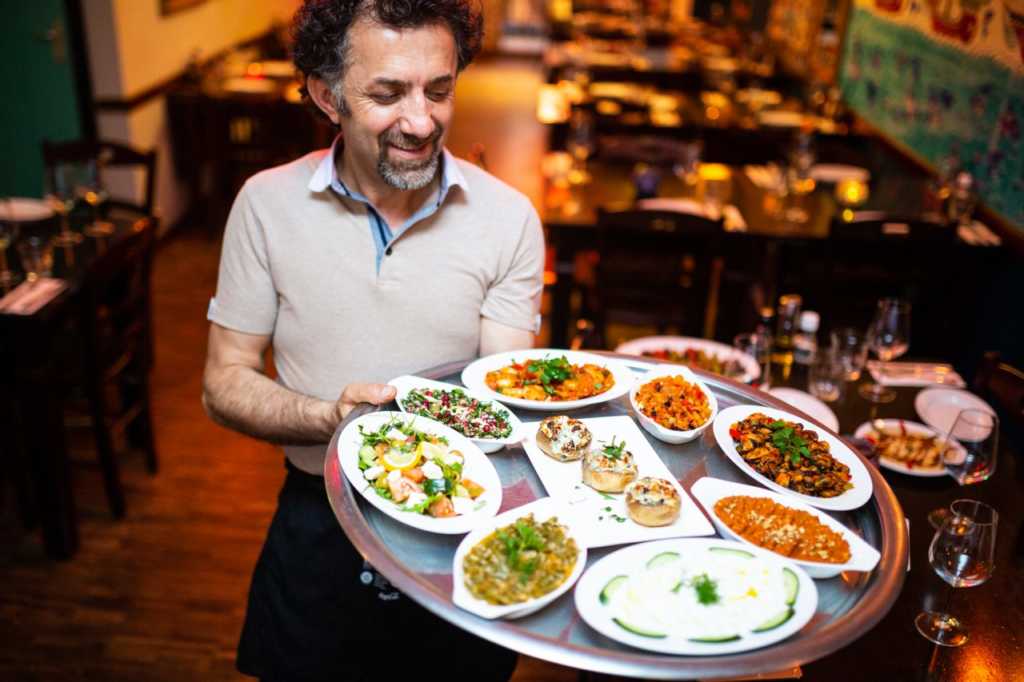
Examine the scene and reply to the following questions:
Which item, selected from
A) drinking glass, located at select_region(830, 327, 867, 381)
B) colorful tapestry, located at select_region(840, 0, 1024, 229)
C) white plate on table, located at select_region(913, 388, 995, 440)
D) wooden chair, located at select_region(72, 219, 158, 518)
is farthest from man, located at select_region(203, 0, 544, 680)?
colorful tapestry, located at select_region(840, 0, 1024, 229)

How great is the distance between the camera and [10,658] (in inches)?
108

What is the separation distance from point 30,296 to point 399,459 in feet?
6.48

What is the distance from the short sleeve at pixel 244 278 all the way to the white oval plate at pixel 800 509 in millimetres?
910

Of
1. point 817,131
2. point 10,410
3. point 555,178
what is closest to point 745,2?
point 817,131

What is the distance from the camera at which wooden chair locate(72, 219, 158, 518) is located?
310 cm

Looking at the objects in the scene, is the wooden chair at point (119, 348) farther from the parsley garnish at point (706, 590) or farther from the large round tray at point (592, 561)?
the parsley garnish at point (706, 590)

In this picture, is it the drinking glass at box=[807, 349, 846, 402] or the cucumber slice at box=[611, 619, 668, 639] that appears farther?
the drinking glass at box=[807, 349, 846, 402]

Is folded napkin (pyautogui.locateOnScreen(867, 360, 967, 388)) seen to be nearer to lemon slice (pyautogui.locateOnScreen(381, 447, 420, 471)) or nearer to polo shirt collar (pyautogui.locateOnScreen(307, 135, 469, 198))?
polo shirt collar (pyautogui.locateOnScreen(307, 135, 469, 198))

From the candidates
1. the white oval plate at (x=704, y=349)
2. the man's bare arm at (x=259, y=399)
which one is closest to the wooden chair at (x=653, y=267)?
the white oval plate at (x=704, y=349)

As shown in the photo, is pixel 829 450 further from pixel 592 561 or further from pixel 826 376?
pixel 826 376

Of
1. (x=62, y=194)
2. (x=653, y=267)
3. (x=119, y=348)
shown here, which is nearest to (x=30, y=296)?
(x=119, y=348)

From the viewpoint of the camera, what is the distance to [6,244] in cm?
307

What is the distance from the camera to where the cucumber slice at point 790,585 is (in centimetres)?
121

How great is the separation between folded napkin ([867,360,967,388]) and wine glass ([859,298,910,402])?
3 centimetres
